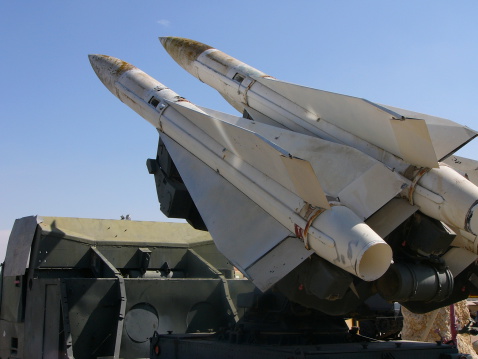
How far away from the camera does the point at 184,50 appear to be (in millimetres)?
9734

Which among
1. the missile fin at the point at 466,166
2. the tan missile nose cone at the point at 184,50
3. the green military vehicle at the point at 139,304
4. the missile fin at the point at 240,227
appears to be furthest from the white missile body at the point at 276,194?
the tan missile nose cone at the point at 184,50

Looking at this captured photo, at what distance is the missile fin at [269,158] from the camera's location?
5.68m

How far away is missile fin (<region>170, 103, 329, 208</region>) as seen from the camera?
18.6 ft

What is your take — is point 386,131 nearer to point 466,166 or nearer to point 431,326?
point 466,166

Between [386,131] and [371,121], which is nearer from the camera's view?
[386,131]

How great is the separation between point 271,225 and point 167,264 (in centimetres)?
391

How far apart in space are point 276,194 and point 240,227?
0.65m

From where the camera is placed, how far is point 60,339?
8.14 m

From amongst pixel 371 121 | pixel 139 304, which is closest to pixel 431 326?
pixel 139 304

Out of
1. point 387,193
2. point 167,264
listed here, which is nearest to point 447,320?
point 167,264

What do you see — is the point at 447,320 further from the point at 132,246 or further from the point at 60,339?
the point at 60,339

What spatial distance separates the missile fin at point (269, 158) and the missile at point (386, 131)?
0.66 meters

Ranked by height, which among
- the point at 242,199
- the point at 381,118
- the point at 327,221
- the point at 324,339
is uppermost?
the point at 381,118

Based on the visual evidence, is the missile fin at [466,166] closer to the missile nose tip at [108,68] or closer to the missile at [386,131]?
the missile at [386,131]
